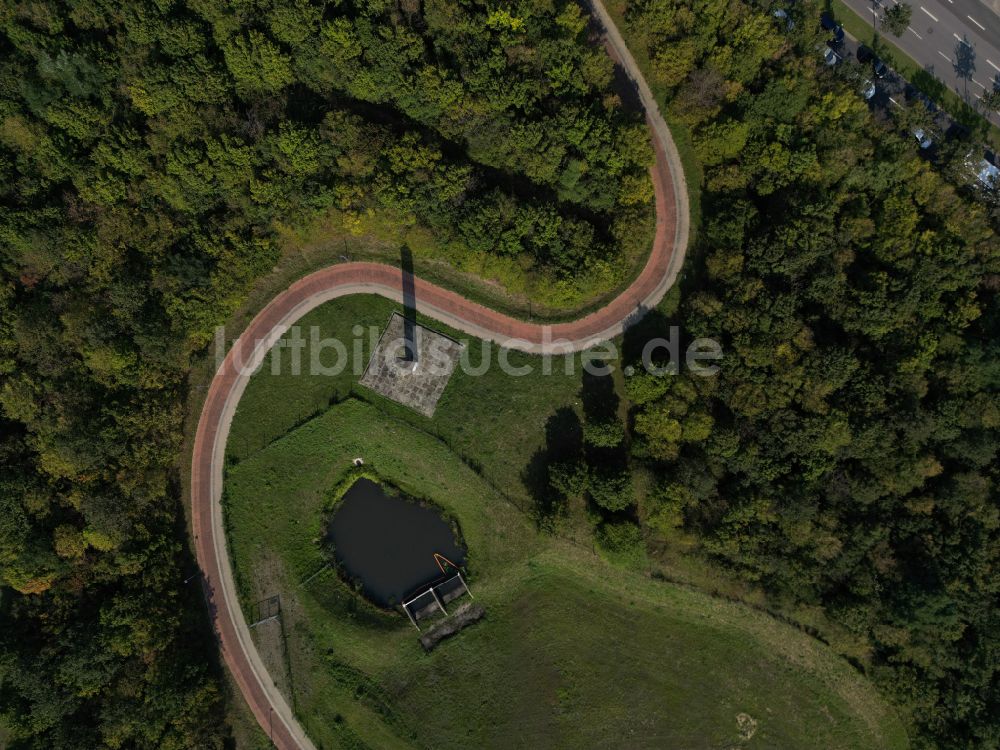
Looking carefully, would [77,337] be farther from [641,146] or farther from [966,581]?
[966,581]

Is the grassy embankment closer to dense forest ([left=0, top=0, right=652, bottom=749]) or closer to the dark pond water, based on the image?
the dark pond water

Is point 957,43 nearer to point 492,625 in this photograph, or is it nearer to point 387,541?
point 492,625

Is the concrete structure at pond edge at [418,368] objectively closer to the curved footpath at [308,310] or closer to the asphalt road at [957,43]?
the curved footpath at [308,310]

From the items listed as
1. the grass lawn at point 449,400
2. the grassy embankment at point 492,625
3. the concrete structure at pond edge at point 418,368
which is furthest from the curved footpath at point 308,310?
the concrete structure at pond edge at point 418,368

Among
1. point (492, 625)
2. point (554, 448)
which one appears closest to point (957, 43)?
point (554, 448)

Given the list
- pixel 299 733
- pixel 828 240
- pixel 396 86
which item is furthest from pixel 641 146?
pixel 299 733
